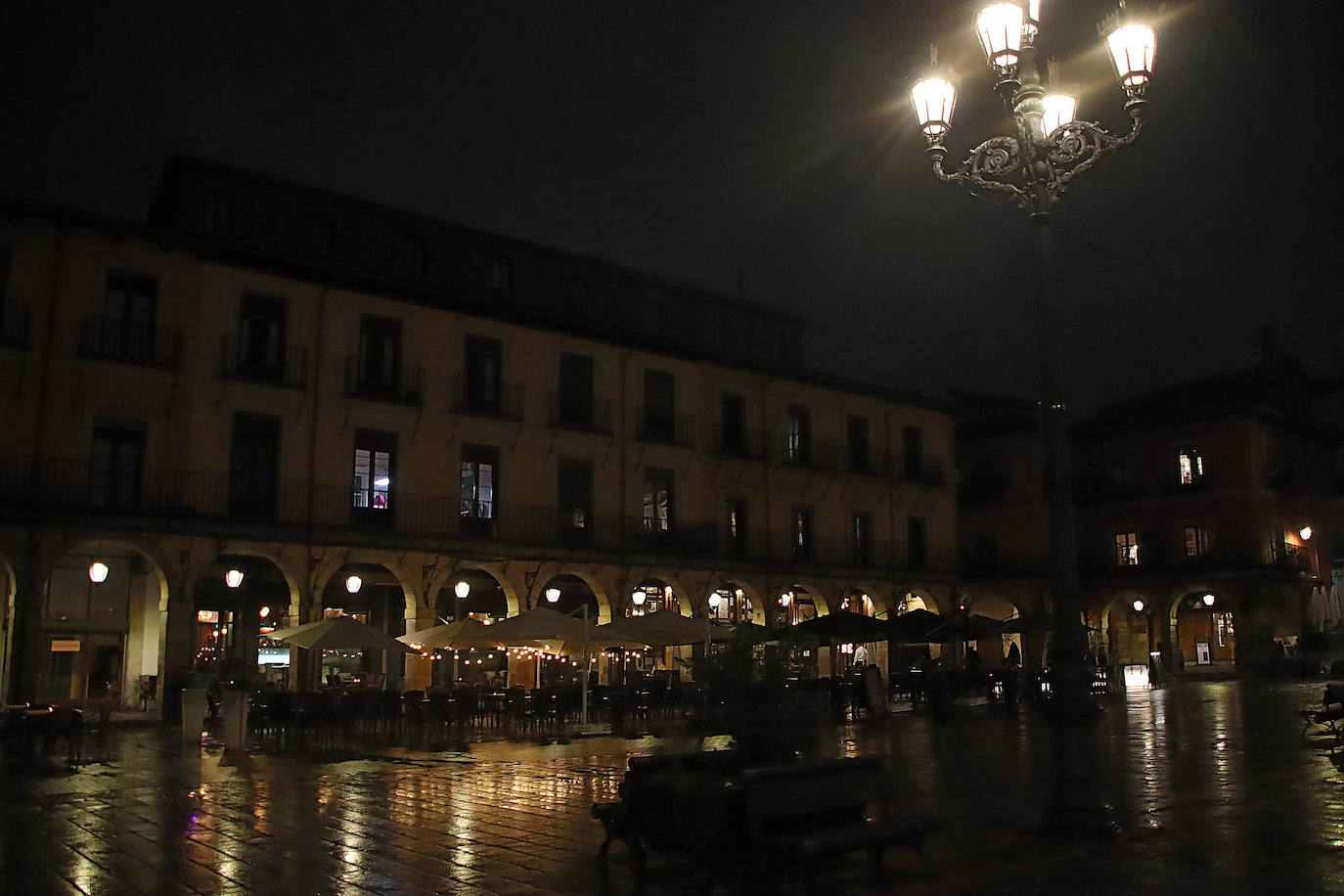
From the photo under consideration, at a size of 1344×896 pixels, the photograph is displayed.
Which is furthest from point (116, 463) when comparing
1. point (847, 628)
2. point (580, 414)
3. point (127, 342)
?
point (847, 628)

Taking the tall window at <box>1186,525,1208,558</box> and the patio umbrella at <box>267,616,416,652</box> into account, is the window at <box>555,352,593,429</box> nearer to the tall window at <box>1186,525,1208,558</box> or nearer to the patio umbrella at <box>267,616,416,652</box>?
the patio umbrella at <box>267,616,416,652</box>

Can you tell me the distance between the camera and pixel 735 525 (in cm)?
3297

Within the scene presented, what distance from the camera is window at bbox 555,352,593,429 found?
29.8m

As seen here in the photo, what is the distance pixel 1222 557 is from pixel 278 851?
38.9m

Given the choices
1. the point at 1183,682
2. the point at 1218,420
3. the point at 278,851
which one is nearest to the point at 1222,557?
the point at 1218,420

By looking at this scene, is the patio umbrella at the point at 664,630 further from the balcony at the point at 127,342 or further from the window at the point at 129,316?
the window at the point at 129,316

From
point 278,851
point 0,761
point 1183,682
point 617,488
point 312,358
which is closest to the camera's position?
point 278,851

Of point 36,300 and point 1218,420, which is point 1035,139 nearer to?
point 36,300

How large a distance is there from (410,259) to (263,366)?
18.6 feet

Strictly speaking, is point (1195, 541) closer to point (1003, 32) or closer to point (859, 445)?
point (859, 445)

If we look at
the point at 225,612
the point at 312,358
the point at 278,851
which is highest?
the point at 312,358

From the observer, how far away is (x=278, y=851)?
829cm

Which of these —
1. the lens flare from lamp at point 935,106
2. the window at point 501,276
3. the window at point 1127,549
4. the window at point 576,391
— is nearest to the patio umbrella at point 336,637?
the window at point 576,391

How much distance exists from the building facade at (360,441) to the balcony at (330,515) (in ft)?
0.19
